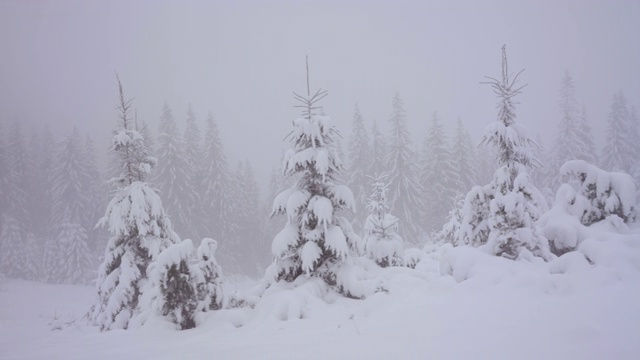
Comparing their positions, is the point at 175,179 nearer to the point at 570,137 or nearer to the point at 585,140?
the point at 570,137

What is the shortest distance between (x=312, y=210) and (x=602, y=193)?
687 centimetres

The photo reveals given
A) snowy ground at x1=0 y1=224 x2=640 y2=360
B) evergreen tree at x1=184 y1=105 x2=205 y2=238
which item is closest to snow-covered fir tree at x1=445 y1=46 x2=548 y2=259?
snowy ground at x1=0 y1=224 x2=640 y2=360

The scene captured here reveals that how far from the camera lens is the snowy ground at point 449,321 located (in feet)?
11.7

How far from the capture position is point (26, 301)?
77.5ft

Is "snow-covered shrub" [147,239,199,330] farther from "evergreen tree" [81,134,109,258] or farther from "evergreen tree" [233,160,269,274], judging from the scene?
"evergreen tree" [81,134,109,258]

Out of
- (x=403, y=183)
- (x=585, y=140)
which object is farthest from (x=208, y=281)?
(x=585, y=140)

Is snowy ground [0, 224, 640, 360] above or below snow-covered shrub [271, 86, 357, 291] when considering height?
below

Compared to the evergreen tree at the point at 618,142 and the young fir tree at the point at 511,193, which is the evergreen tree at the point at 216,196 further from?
the evergreen tree at the point at 618,142

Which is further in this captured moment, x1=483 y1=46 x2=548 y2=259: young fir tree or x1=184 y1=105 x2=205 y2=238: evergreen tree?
x1=184 y1=105 x2=205 y2=238: evergreen tree

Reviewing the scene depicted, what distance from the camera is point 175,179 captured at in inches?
1334

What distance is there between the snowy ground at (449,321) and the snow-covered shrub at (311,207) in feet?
3.30

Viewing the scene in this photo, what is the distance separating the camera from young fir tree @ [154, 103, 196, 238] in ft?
110

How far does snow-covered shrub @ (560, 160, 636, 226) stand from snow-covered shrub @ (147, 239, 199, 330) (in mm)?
9012

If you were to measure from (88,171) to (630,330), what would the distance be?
1893 inches
